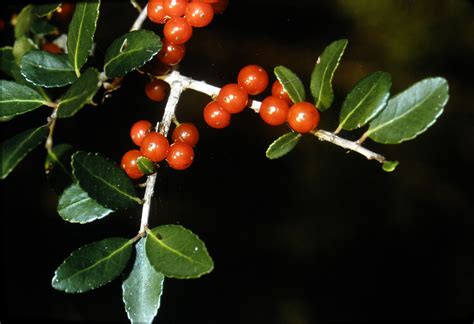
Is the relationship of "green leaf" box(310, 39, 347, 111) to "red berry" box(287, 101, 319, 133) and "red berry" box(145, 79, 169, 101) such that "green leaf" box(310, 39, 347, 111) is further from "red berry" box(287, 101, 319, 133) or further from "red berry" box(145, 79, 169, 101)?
"red berry" box(145, 79, 169, 101)

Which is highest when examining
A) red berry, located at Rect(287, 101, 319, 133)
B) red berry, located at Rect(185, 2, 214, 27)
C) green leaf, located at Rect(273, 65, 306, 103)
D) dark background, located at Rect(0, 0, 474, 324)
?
red berry, located at Rect(185, 2, 214, 27)

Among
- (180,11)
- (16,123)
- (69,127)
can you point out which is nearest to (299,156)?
(69,127)

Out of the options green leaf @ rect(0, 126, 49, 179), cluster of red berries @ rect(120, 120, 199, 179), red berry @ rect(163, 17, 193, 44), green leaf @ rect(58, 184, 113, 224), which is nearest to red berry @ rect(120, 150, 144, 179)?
cluster of red berries @ rect(120, 120, 199, 179)

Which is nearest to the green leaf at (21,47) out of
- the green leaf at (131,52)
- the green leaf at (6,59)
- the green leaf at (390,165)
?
the green leaf at (6,59)

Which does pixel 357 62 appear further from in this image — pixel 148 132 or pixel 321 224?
pixel 148 132

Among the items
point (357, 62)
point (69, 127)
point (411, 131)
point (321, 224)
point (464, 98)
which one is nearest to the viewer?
point (411, 131)

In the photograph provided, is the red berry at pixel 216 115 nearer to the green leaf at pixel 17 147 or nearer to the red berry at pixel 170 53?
the red berry at pixel 170 53

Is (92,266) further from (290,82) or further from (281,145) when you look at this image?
(290,82)
